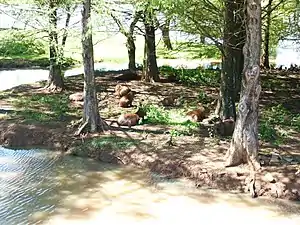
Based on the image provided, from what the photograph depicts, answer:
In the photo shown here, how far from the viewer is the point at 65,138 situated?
8.78 meters

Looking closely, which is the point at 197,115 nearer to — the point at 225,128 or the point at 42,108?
the point at 225,128

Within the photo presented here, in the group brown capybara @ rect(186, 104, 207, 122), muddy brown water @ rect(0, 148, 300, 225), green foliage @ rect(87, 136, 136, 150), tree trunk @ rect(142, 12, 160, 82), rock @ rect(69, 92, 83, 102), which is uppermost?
tree trunk @ rect(142, 12, 160, 82)

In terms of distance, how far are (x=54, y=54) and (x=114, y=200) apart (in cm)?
643

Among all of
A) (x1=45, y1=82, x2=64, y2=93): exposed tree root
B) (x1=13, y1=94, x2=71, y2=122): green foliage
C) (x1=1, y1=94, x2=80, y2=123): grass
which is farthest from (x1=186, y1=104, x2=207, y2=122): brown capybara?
(x1=45, y1=82, x2=64, y2=93): exposed tree root

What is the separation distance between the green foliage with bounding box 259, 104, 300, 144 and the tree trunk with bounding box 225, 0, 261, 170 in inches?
55.8

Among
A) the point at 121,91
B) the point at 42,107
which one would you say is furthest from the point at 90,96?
the point at 121,91

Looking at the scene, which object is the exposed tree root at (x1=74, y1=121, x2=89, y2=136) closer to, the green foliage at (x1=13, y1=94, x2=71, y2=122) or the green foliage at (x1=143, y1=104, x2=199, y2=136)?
the green foliage at (x1=13, y1=94, x2=71, y2=122)

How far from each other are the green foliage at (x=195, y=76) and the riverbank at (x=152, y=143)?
1860mm

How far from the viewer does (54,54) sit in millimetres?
12094

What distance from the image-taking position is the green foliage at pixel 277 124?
8.54m

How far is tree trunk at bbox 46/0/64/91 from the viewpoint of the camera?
10.6m

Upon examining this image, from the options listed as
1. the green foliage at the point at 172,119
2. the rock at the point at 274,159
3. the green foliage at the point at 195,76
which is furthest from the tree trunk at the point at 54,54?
the rock at the point at 274,159

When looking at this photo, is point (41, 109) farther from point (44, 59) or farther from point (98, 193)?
point (44, 59)

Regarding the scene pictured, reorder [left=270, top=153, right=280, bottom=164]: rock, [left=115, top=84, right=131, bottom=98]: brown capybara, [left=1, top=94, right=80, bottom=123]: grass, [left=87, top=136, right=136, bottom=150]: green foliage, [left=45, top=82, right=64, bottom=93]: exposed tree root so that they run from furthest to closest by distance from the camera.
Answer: [left=45, top=82, right=64, bottom=93]: exposed tree root < [left=115, top=84, right=131, bottom=98]: brown capybara < [left=1, top=94, right=80, bottom=123]: grass < [left=87, top=136, right=136, bottom=150]: green foliage < [left=270, top=153, right=280, bottom=164]: rock
